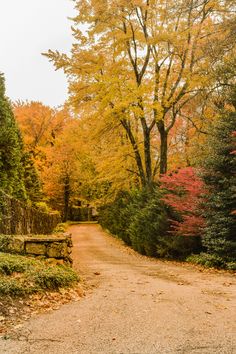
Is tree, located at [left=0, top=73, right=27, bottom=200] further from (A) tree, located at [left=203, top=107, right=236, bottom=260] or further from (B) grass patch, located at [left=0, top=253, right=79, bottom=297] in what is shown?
(A) tree, located at [left=203, top=107, right=236, bottom=260]

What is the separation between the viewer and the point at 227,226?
10.5 meters

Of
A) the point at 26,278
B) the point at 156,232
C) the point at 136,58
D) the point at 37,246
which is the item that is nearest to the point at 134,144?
the point at 136,58

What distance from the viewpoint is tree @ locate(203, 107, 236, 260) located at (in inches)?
407

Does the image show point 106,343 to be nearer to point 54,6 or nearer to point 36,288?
point 36,288

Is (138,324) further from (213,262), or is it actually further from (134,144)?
(134,144)

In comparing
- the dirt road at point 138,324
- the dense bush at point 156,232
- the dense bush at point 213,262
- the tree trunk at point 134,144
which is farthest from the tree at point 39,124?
the dirt road at point 138,324

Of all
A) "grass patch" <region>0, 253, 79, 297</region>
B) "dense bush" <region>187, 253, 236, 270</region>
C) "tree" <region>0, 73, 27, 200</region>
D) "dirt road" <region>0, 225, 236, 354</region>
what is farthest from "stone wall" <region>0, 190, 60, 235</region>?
"dense bush" <region>187, 253, 236, 270</region>

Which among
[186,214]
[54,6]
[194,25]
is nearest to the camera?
[186,214]

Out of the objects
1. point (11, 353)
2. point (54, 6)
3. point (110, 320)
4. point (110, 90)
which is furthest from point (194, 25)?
point (11, 353)

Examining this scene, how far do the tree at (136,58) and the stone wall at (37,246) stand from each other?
25.6 ft

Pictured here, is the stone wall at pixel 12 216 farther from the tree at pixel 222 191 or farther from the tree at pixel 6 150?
the tree at pixel 222 191

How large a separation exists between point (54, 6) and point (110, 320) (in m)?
18.4

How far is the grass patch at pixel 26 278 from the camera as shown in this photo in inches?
212

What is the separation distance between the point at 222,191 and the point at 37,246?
558cm
